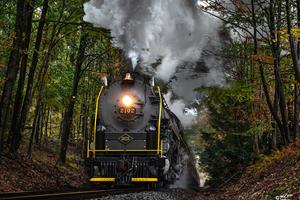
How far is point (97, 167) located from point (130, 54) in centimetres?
427

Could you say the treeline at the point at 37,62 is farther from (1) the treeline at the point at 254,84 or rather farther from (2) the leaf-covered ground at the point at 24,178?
(1) the treeline at the point at 254,84

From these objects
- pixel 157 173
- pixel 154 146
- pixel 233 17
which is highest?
pixel 233 17

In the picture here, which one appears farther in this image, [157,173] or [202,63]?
[202,63]

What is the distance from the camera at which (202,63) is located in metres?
17.2

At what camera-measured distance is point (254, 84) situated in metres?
15.1

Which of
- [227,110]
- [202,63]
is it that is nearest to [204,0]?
[202,63]

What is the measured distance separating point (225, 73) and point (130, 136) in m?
8.21

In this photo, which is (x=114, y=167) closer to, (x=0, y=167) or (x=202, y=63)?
(x=0, y=167)

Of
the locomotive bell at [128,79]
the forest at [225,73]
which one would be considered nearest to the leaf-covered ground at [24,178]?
the forest at [225,73]

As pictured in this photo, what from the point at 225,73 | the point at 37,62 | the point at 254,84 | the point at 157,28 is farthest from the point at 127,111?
the point at 37,62

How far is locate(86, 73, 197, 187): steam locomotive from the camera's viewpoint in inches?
537

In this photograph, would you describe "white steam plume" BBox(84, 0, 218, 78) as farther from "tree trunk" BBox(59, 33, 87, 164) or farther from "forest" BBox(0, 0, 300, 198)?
"tree trunk" BBox(59, 33, 87, 164)

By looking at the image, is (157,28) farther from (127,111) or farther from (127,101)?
(127,111)

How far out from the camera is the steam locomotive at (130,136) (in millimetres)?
13633
